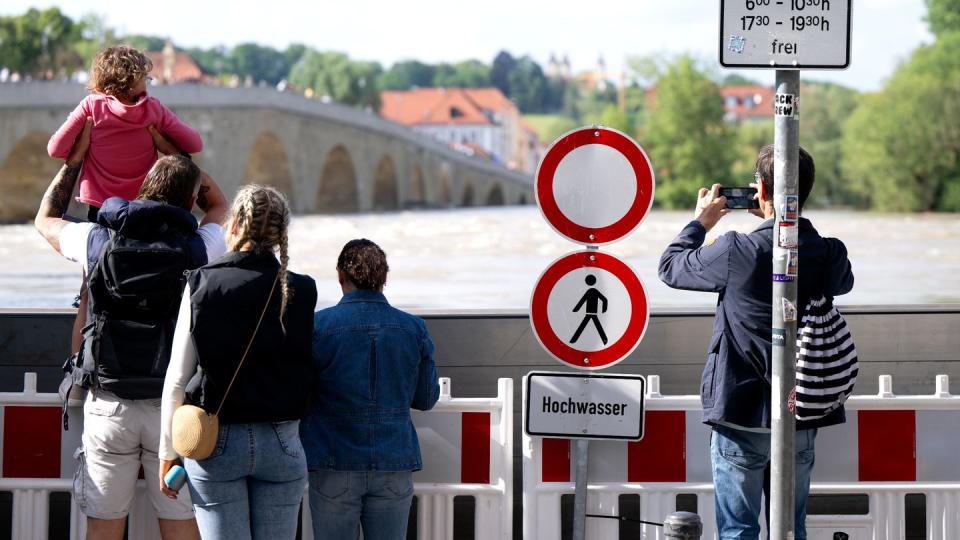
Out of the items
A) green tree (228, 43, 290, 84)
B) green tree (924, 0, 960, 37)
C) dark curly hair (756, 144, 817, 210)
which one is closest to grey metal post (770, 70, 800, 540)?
dark curly hair (756, 144, 817, 210)

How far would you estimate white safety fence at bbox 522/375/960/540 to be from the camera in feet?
14.2

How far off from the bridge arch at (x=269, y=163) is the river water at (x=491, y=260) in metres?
4.83

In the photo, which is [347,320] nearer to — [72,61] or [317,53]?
[72,61]

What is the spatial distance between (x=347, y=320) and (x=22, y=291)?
12.8 m

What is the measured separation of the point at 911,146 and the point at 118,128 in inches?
1851

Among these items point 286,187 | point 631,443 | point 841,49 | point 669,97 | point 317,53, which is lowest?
point 631,443

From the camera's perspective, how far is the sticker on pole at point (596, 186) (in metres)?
4.07

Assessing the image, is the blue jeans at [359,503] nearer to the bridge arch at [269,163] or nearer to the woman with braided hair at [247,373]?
the woman with braided hair at [247,373]

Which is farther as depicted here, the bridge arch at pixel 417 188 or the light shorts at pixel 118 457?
the bridge arch at pixel 417 188

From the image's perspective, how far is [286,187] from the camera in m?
47.4

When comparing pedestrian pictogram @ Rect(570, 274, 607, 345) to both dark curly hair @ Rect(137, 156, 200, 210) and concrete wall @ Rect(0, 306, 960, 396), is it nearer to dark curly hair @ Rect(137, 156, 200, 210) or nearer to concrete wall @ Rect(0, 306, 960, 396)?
dark curly hair @ Rect(137, 156, 200, 210)

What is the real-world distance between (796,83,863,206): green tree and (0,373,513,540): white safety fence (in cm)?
5017

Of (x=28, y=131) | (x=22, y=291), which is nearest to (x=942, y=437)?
(x=22, y=291)

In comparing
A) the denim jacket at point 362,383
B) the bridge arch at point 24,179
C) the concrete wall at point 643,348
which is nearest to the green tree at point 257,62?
the bridge arch at point 24,179
